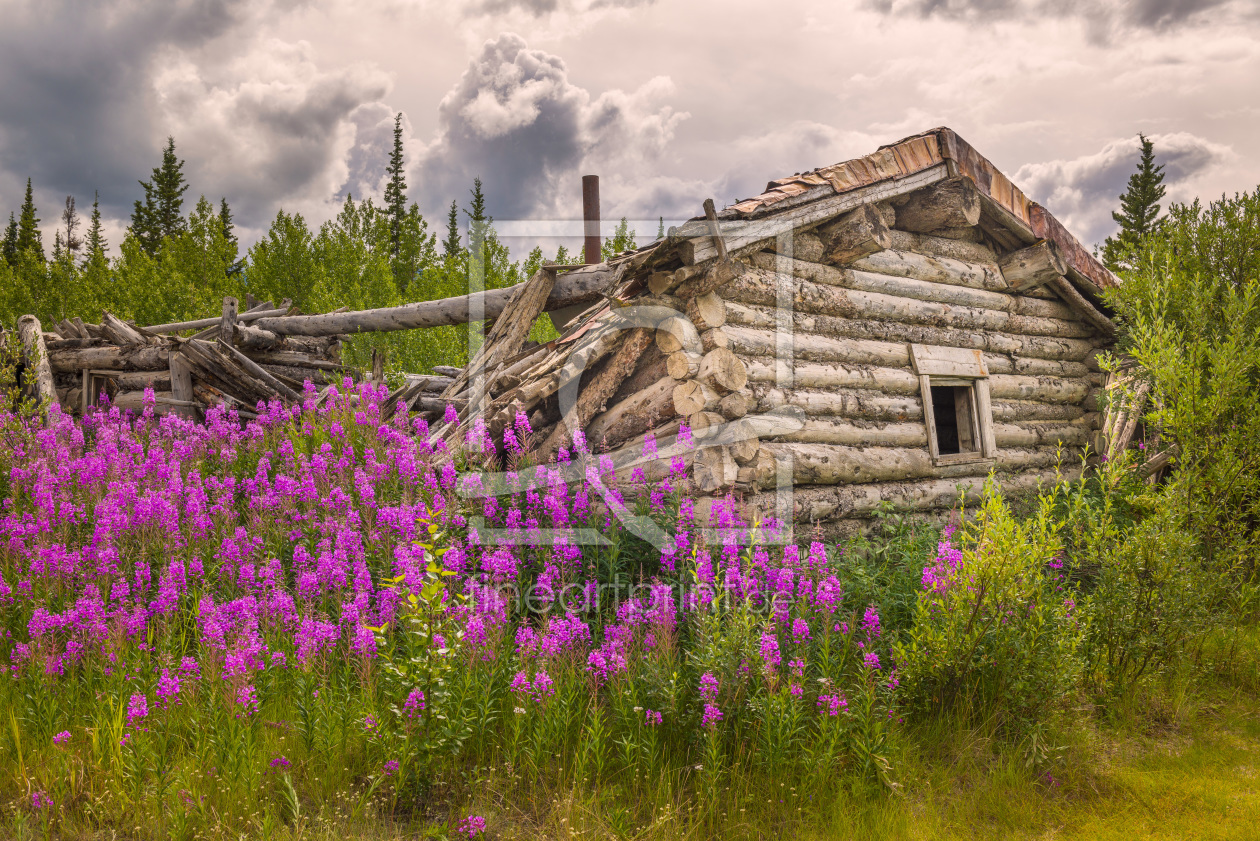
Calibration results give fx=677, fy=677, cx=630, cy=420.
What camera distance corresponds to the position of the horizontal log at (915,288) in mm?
5988

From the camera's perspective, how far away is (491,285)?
2095cm

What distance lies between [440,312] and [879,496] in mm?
6325

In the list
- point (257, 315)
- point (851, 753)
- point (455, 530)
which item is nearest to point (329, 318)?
point (257, 315)

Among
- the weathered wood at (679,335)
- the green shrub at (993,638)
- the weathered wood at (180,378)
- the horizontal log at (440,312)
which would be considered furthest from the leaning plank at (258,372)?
the green shrub at (993,638)

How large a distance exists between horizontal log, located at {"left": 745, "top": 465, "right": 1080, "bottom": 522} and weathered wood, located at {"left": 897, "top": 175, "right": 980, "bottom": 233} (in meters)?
A: 2.68

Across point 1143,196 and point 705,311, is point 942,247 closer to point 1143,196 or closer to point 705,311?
point 705,311

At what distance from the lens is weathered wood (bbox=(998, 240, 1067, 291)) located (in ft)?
24.9

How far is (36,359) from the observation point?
10.9m

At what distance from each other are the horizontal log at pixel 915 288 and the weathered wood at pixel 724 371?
1043 mm

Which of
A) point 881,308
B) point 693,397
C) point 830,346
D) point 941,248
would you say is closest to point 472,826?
point 693,397

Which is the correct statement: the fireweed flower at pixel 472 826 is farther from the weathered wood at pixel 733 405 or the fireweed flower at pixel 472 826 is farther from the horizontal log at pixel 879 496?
the weathered wood at pixel 733 405

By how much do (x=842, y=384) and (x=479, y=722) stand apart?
4.34 metres

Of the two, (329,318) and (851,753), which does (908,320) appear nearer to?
(851,753)

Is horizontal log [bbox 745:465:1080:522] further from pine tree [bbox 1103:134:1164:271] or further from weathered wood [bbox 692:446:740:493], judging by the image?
pine tree [bbox 1103:134:1164:271]
